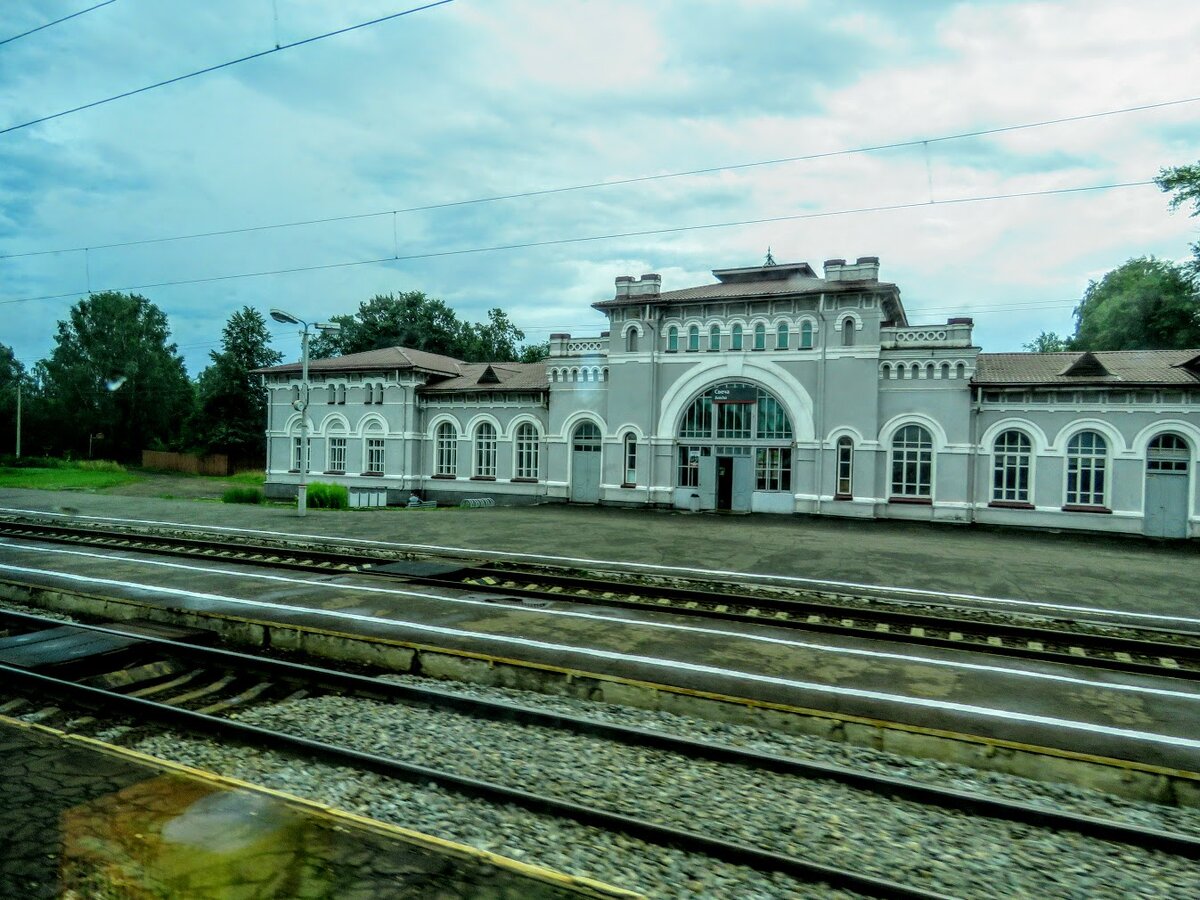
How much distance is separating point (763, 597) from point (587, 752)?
7.13 m

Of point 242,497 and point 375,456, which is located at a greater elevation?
point 375,456

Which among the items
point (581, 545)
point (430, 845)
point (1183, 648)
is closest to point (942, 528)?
point (581, 545)

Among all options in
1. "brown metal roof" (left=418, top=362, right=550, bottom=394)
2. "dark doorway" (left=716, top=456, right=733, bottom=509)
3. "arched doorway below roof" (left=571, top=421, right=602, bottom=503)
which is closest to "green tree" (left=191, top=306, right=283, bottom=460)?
"brown metal roof" (left=418, top=362, right=550, bottom=394)

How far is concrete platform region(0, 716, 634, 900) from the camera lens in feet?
13.3

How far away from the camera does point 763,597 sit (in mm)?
12523

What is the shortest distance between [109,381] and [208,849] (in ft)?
224

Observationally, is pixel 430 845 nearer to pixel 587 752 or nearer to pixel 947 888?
pixel 587 752

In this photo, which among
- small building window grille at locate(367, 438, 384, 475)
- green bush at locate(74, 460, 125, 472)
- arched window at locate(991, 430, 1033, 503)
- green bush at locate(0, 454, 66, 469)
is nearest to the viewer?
arched window at locate(991, 430, 1033, 503)

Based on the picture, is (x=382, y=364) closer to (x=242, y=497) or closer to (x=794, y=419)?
(x=242, y=497)

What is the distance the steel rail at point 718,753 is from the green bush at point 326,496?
2229cm

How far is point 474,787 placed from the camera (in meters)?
5.22

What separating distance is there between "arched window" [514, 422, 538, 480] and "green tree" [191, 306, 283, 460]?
31.2 meters

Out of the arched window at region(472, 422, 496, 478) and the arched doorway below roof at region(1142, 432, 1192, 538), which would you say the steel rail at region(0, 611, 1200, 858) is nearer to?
the arched doorway below roof at region(1142, 432, 1192, 538)

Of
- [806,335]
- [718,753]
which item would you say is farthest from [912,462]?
[718,753]
